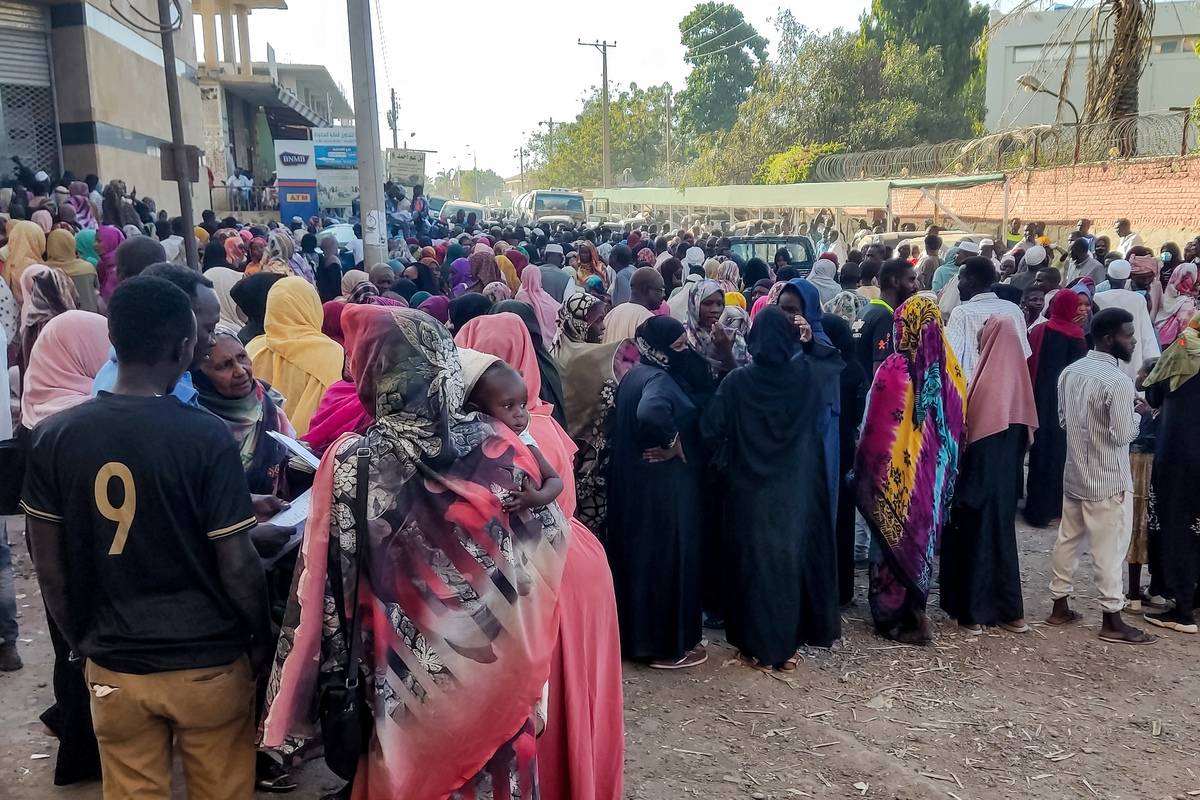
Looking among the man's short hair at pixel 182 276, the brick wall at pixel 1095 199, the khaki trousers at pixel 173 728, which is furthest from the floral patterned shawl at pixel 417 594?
the brick wall at pixel 1095 199

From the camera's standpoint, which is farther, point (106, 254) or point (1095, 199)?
point (1095, 199)

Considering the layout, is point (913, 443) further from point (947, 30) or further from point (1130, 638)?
point (947, 30)

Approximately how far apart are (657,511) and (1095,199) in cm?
1936

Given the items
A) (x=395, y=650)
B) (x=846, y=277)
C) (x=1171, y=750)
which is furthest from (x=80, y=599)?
(x=846, y=277)

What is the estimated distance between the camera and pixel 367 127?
1123 cm

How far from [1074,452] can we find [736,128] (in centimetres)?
4283

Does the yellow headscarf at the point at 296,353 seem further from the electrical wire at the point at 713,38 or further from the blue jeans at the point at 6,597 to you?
the electrical wire at the point at 713,38

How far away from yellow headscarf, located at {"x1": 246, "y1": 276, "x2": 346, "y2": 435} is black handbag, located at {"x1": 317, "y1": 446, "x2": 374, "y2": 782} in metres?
2.29

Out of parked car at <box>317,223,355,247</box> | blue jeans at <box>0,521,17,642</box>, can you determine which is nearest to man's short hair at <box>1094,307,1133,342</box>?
blue jeans at <box>0,521,17,642</box>

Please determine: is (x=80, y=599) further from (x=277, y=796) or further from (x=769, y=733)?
(x=769, y=733)

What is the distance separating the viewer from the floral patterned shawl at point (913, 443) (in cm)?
499

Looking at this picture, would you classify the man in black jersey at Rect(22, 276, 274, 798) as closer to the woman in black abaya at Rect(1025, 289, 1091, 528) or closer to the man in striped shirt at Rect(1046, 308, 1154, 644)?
the man in striped shirt at Rect(1046, 308, 1154, 644)

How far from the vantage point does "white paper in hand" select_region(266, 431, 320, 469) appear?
3301mm

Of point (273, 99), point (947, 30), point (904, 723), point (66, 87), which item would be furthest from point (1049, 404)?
point (947, 30)
